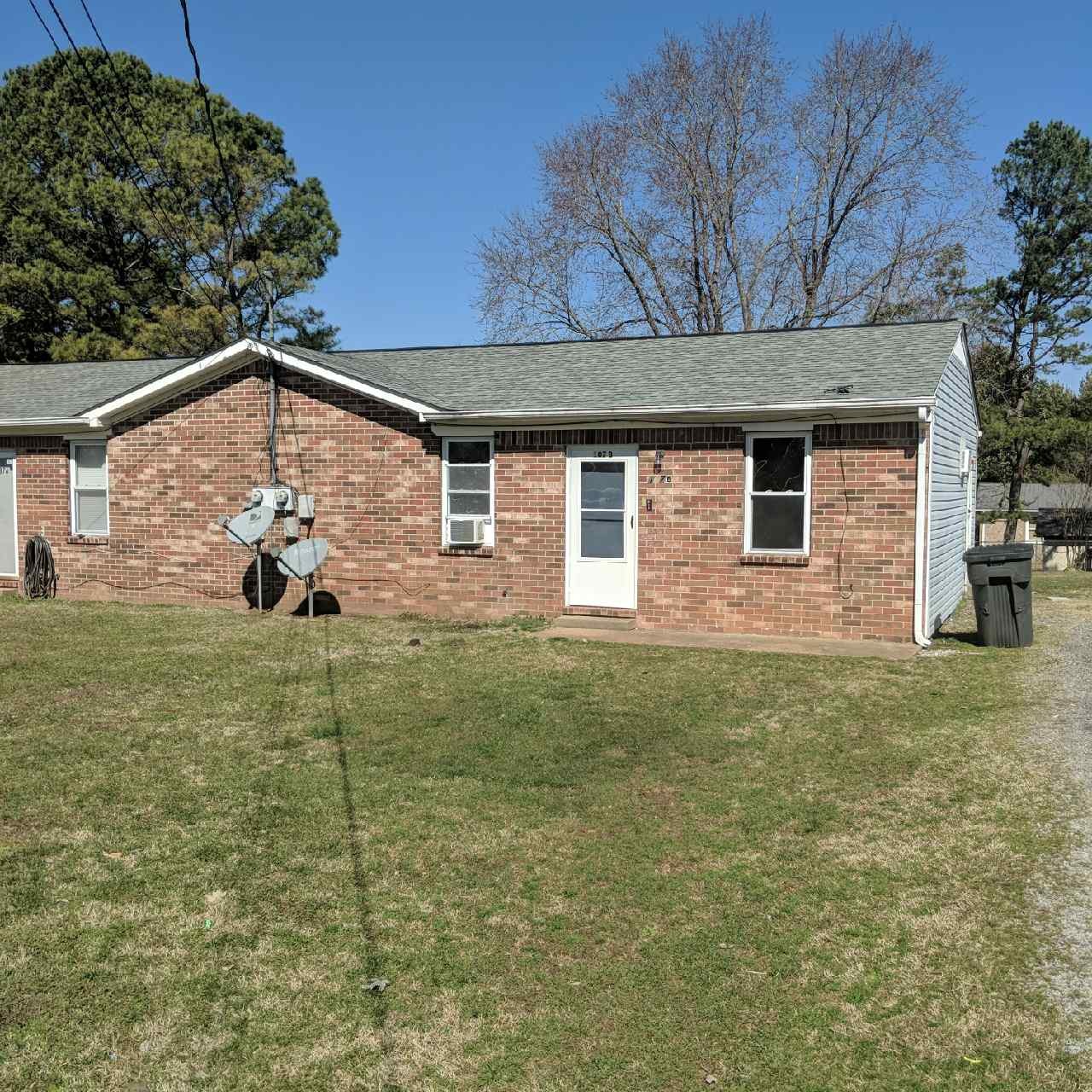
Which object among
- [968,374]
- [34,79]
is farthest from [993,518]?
[34,79]

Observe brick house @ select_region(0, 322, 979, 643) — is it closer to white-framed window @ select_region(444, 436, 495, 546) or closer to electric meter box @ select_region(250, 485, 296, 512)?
white-framed window @ select_region(444, 436, 495, 546)

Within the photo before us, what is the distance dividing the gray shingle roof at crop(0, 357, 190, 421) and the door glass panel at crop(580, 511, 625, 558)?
23.6 ft

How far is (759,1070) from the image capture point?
3195 millimetres

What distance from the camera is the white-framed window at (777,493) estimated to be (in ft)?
37.0

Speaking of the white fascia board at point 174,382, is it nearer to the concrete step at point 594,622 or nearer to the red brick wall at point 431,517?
the red brick wall at point 431,517

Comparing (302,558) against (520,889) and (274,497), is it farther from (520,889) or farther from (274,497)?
(520,889)

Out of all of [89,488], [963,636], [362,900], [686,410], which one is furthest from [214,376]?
[362,900]

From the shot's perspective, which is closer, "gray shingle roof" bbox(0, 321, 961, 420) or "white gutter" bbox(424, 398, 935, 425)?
"white gutter" bbox(424, 398, 935, 425)

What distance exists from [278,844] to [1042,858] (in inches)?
156

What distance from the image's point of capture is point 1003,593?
11195 mm

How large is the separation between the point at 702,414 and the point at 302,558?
552 cm

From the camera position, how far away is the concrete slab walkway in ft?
34.2

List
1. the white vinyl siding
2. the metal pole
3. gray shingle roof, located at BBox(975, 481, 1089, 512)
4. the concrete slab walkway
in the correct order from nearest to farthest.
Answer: the concrete slab walkway < the white vinyl siding < the metal pole < gray shingle roof, located at BBox(975, 481, 1089, 512)

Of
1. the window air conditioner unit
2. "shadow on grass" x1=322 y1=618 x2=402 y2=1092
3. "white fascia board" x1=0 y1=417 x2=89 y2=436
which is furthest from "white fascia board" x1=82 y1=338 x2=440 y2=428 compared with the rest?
"shadow on grass" x1=322 y1=618 x2=402 y2=1092
